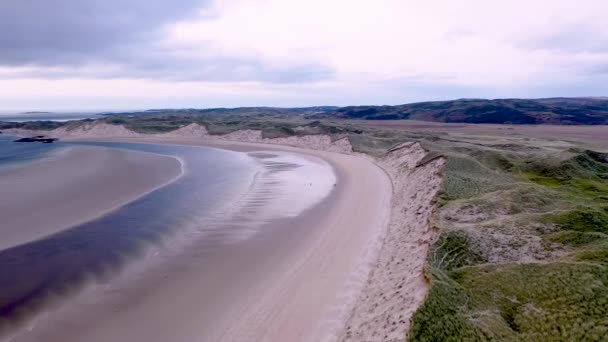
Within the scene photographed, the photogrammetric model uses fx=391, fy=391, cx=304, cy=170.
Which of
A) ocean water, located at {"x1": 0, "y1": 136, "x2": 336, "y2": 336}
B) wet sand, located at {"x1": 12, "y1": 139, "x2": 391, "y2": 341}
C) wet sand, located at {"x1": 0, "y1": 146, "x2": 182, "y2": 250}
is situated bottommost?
wet sand, located at {"x1": 12, "y1": 139, "x2": 391, "y2": 341}

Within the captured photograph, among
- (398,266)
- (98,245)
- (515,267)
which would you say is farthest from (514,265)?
(98,245)

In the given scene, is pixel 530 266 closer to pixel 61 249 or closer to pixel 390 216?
pixel 390 216

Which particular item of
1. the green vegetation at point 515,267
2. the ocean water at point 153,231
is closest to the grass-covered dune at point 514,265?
the green vegetation at point 515,267

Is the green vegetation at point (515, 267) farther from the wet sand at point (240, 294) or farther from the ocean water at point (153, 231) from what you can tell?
the ocean water at point (153, 231)

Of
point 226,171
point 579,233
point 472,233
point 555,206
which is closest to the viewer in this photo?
point 579,233

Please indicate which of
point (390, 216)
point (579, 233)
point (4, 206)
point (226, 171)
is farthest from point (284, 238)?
point (226, 171)

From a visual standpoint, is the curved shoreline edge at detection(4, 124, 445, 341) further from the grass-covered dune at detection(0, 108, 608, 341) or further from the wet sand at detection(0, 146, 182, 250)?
the wet sand at detection(0, 146, 182, 250)

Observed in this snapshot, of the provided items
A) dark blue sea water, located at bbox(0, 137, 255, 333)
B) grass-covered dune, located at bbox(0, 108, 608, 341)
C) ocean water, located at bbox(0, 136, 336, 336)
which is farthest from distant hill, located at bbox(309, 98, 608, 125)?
dark blue sea water, located at bbox(0, 137, 255, 333)
